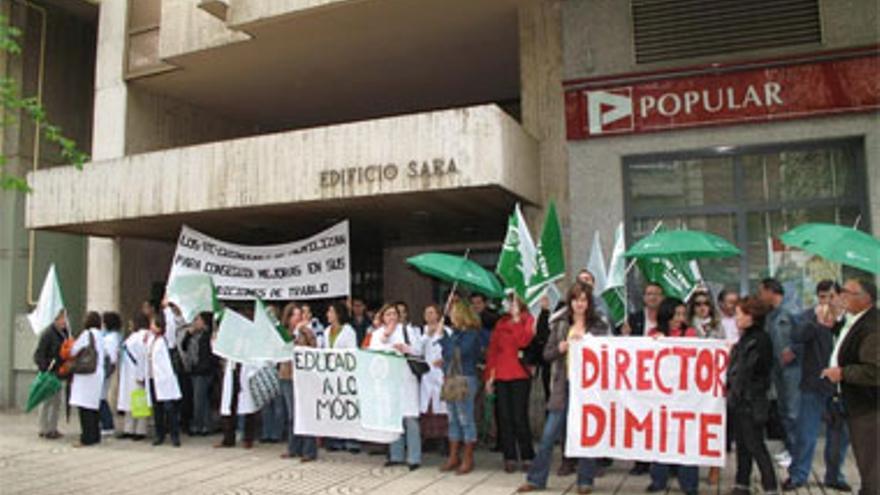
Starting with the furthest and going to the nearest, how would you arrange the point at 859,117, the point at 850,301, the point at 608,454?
the point at 859,117
the point at 608,454
the point at 850,301

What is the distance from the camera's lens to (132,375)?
35.8ft

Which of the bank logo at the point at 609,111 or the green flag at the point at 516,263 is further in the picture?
the bank logo at the point at 609,111

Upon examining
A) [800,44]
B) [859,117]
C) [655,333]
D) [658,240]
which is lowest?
[655,333]

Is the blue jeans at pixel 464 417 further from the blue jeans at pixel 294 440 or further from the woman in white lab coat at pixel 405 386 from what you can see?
the blue jeans at pixel 294 440

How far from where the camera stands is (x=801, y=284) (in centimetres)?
1009

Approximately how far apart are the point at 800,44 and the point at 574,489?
6.91 meters

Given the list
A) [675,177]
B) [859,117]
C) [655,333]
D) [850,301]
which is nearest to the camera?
[850,301]

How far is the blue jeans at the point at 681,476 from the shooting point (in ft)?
22.9

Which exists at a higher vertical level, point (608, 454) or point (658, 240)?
point (658, 240)

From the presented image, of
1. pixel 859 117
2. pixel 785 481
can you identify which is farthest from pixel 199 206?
pixel 859 117

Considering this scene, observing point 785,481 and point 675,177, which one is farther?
point 675,177

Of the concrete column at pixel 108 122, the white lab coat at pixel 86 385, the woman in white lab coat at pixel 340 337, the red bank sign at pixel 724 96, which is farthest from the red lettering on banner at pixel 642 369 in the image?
the concrete column at pixel 108 122

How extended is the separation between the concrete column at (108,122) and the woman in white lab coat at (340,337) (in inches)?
254

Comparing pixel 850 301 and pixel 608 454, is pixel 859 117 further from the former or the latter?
pixel 608 454
